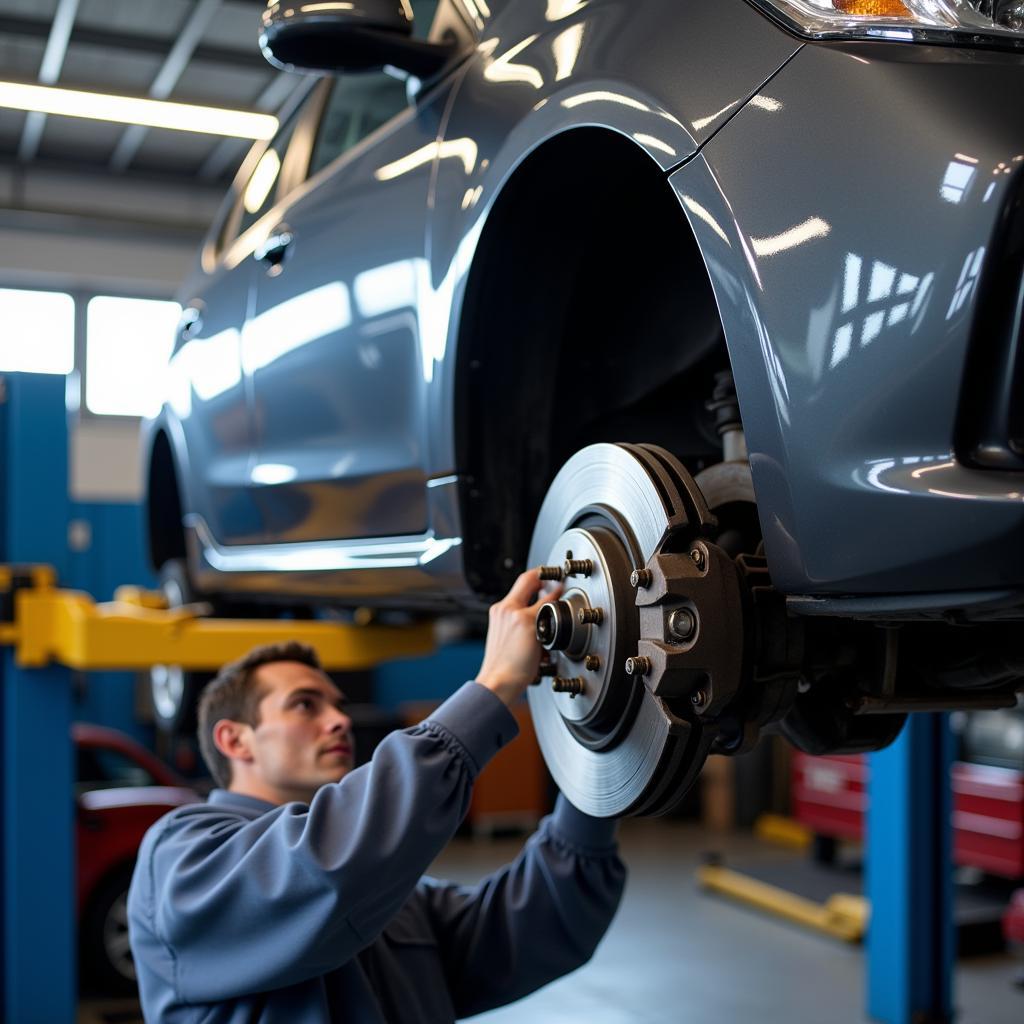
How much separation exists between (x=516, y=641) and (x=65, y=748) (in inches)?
93.6

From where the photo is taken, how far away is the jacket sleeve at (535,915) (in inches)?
63.9

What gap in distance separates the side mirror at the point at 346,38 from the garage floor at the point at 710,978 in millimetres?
3303

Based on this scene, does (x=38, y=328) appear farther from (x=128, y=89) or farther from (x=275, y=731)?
(x=275, y=731)

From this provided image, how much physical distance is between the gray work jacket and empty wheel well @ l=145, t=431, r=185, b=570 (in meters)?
1.73

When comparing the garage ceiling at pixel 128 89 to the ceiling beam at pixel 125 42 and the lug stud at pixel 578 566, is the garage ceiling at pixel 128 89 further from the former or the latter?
the lug stud at pixel 578 566

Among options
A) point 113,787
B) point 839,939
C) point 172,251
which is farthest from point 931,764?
point 172,251

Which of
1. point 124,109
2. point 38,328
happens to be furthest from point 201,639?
point 38,328

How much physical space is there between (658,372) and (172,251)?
906cm

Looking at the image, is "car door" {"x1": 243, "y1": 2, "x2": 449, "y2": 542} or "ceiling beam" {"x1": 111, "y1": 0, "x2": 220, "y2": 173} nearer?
"car door" {"x1": 243, "y1": 2, "x2": 449, "y2": 542}

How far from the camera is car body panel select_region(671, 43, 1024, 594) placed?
32.0 inches

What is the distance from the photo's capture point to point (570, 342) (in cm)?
148

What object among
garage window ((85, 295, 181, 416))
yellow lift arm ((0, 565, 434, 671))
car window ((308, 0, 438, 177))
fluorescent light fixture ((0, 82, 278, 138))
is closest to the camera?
car window ((308, 0, 438, 177))

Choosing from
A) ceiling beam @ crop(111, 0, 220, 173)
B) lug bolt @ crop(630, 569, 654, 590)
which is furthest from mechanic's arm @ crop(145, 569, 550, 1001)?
ceiling beam @ crop(111, 0, 220, 173)

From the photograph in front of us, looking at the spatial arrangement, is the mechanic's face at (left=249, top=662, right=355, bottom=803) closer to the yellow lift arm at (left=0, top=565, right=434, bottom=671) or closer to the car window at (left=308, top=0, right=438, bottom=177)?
the yellow lift arm at (left=0, top=565, right=434, bottom=671)
